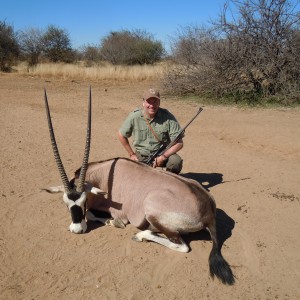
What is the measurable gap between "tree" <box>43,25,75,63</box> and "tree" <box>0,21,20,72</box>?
2.95 meters

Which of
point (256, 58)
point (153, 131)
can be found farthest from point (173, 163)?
point (256, 58)

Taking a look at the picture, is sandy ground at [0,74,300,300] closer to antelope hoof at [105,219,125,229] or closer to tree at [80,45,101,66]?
antelope hoof at [105,219,125,229]

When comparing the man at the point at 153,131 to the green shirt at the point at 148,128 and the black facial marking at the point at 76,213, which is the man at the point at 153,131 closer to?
the green shirt at the point at 148,128

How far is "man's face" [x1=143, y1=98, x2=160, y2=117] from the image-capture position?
5.13 m

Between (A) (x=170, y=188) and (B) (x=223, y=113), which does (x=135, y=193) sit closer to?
(A) (x=170, y=188)

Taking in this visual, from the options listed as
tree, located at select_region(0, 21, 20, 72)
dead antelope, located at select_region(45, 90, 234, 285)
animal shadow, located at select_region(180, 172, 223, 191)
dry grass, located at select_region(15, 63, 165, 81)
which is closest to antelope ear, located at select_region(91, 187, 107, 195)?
dead antelope, located at select_region(45, 90, 234, 285)

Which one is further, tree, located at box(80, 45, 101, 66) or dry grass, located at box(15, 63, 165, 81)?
tree, located at box(80, 45, 101, 66)

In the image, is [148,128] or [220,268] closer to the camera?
[220,268]

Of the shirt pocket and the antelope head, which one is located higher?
the shirt pocket

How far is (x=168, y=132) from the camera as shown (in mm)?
5398

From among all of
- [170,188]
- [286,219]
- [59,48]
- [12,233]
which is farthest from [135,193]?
[59,48]

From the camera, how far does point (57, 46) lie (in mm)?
32312

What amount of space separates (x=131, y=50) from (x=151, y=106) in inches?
1146

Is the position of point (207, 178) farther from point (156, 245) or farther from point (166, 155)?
point (156, 245)
